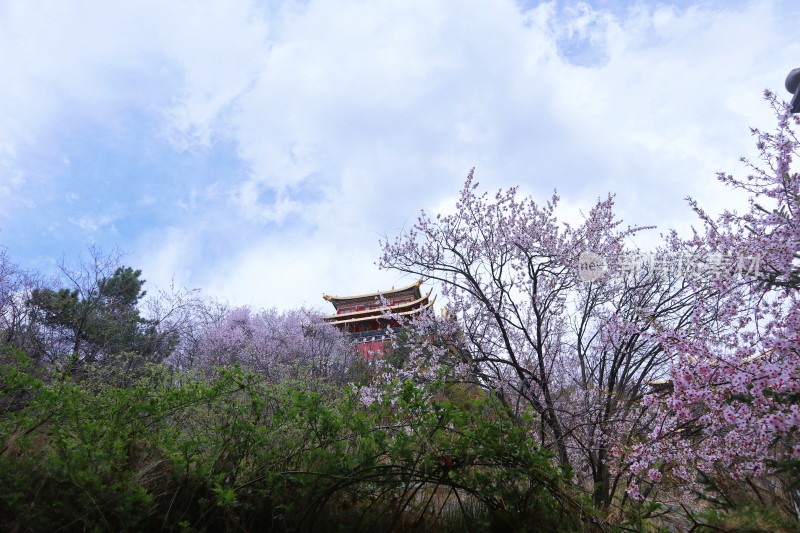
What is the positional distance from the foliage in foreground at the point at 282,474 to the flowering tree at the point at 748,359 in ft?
3.70

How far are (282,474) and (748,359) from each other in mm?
3124

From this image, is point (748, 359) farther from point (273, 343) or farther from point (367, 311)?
point (367, 311)

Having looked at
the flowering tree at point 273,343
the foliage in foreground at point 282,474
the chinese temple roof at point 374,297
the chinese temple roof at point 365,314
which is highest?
the chinese temple roof at point 374,297

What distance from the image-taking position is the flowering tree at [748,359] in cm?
258

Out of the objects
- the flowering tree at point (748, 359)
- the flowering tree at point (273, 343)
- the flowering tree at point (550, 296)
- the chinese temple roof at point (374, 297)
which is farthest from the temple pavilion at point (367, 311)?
the flowering tree at point (748, 359)

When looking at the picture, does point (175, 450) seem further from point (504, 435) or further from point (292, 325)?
point (292, 325)

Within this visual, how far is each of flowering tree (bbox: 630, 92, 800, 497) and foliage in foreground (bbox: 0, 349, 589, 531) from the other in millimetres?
1128

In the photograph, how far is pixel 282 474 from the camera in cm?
258

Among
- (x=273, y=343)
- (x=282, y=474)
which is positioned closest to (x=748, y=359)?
(x=282, y=474)

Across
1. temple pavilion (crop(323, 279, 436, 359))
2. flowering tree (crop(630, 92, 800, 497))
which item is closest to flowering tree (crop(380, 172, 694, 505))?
flowering tree (crop(630, 92, 800, 497))

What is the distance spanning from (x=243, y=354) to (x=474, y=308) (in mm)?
11749

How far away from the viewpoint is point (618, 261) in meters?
7.46

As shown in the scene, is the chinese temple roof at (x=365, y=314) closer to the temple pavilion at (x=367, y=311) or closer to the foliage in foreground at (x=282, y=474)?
the temple pavilion at (x=367, y=311)

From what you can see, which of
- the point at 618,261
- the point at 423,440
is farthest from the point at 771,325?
the point at 618,261
